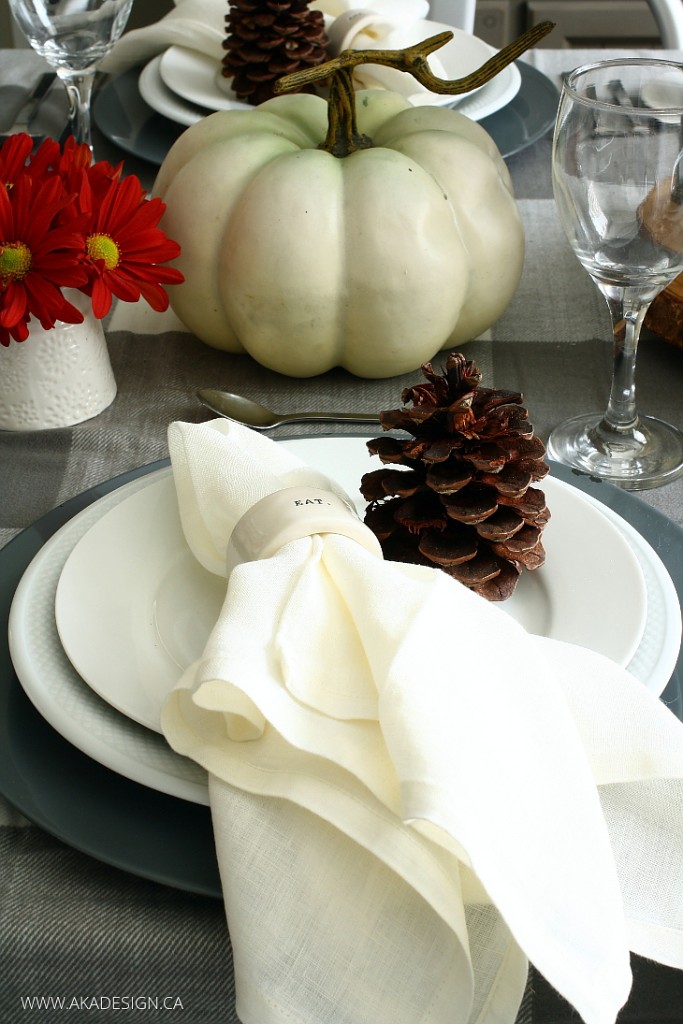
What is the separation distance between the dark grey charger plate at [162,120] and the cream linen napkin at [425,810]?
623mm

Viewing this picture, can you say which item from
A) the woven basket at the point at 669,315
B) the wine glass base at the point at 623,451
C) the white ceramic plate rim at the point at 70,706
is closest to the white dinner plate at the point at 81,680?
the white ceramic plate rim at the point at 70,706

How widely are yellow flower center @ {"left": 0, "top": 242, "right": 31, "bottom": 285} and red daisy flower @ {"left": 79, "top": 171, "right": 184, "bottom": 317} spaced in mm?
36

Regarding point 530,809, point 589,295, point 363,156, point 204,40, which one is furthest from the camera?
point 204,40

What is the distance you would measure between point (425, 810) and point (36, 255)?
0.41 meters

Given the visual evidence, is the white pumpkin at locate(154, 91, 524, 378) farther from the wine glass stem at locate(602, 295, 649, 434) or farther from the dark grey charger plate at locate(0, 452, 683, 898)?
the dark grey charger plate at locate(0, 452, 683, 898)

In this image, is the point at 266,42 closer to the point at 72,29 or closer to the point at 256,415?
the point at 72,29

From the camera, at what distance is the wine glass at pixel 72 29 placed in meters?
0.75

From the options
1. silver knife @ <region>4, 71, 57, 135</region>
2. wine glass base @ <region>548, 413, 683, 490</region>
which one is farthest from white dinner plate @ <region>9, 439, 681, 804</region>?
silver knife @ <region>4, 71, 57, 135</region>

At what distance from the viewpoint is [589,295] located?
0.77 metres

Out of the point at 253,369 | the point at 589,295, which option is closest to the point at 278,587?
the point at 253,369

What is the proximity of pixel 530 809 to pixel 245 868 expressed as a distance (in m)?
0.08

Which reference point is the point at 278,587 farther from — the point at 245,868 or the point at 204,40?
the point at 204,40

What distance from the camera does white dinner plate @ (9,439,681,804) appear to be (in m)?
0.35

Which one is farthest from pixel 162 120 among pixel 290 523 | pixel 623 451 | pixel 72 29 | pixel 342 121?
pixel 290 523
